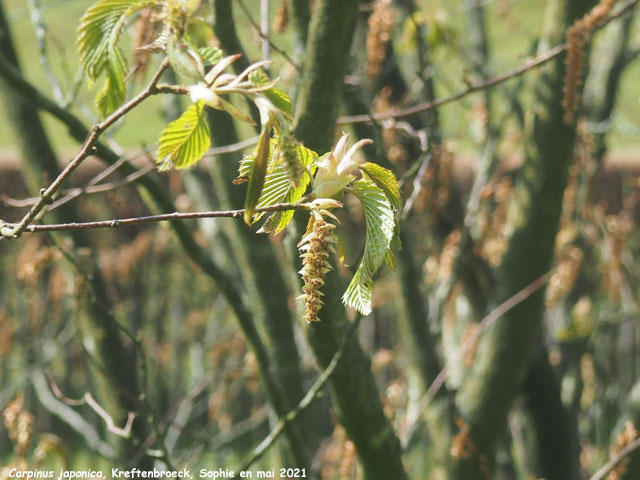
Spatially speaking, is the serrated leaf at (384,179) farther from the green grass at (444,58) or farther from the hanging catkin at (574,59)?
the green grass at (444,58)

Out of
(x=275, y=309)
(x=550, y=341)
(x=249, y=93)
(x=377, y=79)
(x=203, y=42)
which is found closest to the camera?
(x=249, y=93)

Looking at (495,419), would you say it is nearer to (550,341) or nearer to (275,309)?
(275,309)

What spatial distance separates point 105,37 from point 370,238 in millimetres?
448

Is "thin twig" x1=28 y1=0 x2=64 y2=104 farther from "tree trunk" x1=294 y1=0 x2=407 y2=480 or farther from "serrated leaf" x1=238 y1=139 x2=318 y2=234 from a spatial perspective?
"serrated leaf" x1=238 y1=139 x2=318 y2=234

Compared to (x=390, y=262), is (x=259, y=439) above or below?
below

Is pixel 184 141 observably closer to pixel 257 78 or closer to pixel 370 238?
pixel 257 78

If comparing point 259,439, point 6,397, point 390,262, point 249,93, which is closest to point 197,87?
point 249,93

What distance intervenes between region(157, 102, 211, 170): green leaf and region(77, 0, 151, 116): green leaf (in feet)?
0.52

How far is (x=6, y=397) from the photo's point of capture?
4.29 meters

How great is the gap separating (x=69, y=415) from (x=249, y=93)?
2892 millimetres

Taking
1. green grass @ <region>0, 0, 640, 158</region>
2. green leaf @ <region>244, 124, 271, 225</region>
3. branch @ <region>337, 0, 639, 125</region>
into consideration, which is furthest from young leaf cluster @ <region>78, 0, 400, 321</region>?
green grass @ <region>0, 0, 640, 158</region>

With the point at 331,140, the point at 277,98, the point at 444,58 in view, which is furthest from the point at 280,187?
the point at 444,58

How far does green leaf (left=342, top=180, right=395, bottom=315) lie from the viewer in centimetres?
86

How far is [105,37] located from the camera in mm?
931
